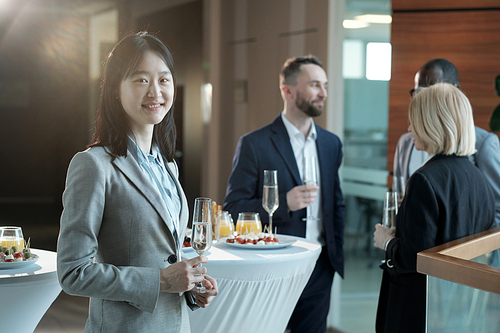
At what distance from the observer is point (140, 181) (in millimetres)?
1470

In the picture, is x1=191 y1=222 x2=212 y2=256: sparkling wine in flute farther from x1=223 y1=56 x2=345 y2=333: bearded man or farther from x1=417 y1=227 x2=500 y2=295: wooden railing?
x1=223 y1=56 x2=345 y2=333: bearded man

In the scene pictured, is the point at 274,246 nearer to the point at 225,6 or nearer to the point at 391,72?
the point at 391,72

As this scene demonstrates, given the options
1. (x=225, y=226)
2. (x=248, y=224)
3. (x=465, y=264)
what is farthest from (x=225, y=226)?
(x=465, y=264)

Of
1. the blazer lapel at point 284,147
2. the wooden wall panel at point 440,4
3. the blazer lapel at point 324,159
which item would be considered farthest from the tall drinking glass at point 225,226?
the wooden wall panel at point 440,4

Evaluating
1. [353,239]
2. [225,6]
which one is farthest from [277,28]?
[353,239]

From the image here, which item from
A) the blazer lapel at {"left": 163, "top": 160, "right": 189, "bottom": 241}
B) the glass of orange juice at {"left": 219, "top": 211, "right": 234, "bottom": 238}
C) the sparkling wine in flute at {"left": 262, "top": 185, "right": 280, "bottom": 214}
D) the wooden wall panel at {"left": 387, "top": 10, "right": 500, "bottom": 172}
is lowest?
the glass of orange juice at {"left": 219, "top": 211, "right": 234, "bottom": 238}

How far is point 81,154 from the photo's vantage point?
1404 mm

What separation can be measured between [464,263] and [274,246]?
1.02 m

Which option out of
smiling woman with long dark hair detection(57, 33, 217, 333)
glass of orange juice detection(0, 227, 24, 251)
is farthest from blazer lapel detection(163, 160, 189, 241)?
glass of orange juice detection(0, 227, 24, 251)

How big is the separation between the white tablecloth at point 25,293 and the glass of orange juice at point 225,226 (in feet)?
2.71

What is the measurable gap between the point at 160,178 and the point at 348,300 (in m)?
3.60

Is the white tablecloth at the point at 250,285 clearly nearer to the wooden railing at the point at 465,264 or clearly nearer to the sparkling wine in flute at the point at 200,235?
the sparkling wine in flute at the point at 200,235

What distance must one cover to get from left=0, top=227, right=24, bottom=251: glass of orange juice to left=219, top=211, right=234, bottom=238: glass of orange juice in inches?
37.5

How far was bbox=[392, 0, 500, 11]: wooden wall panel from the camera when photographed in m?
3.88
